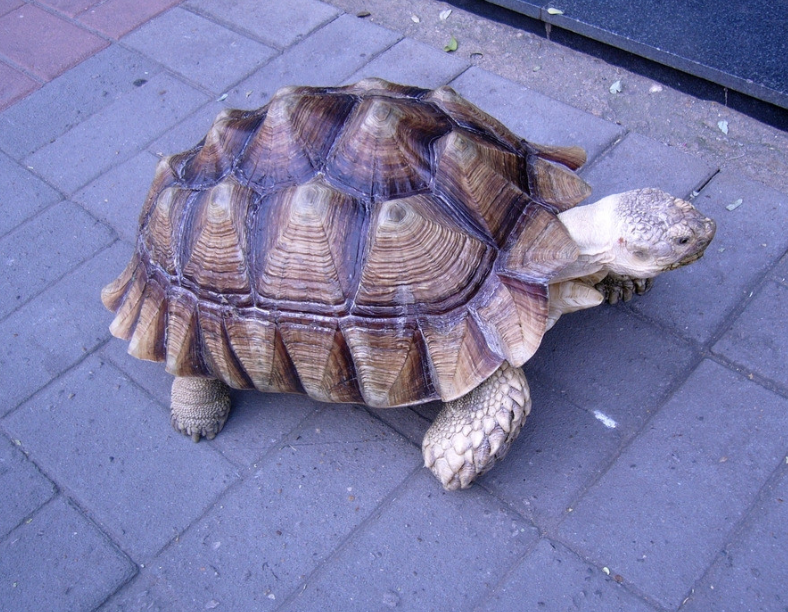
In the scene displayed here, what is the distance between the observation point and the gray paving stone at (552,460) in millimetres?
2607

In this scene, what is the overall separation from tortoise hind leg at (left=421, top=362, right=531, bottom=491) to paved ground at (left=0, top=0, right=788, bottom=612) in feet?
0.48

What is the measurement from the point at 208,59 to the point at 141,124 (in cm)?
66

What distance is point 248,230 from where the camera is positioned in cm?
250

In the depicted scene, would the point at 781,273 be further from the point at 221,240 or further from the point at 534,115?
the point at 221,240

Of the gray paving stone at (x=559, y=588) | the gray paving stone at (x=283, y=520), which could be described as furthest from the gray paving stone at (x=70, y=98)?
the gray paving stone at (x=559, y=588)

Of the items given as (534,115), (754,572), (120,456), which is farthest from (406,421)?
(534,115)

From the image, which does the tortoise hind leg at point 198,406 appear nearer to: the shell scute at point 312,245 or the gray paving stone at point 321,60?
the shell scute at point 312,245

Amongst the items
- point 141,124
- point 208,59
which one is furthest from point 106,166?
point 208,59

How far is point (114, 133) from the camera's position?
167 inches

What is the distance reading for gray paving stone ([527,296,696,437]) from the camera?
111 inches

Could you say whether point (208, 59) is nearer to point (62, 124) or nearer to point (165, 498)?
point (62, 124)

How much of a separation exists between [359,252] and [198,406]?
0.94m

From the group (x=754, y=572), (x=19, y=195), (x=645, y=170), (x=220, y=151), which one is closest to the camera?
(x=754, y=572)

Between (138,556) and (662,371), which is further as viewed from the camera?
(662,371)
